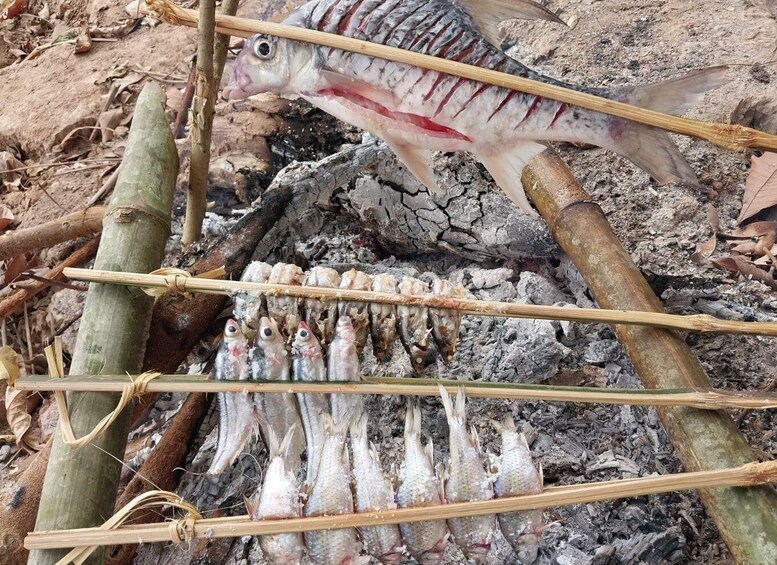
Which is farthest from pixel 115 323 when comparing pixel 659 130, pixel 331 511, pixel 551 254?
pixel 551 254

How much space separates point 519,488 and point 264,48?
1.11 meters

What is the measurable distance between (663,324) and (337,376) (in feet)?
2.38

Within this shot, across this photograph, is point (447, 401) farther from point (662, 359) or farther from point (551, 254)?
point (551, 254)

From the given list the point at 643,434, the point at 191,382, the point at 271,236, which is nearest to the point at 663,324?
the point at 643,434

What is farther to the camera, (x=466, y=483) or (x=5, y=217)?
(x=5, y=217)

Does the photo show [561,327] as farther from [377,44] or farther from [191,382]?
[191,382]

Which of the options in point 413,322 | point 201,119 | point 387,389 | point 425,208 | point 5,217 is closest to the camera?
point 387,389

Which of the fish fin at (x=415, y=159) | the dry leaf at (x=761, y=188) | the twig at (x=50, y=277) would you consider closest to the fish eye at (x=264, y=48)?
the fish fin at (x=415, y=159)

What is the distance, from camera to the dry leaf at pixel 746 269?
190 cm

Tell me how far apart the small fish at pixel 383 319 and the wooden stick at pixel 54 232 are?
1.19 m

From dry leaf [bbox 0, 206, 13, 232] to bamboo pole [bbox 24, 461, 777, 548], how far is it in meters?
2.14

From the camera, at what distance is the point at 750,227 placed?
206cm

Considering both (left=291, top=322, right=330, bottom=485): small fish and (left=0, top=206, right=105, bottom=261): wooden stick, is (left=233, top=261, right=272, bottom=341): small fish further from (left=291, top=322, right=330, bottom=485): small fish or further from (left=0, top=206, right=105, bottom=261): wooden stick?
(left=0, top=206, right=105, bottom=261): wooden stick

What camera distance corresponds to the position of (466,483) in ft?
3.47
